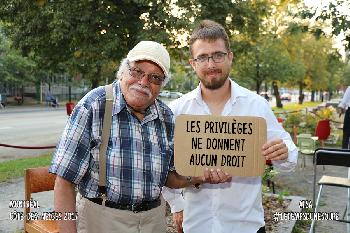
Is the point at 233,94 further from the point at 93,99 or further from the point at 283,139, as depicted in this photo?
the point at 93,99

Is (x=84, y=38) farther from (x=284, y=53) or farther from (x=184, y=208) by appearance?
(x=284, y=53)

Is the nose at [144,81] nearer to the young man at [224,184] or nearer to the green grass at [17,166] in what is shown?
the young man at [224,184]

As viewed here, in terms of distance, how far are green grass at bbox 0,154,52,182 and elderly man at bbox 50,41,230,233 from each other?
25.7 ft

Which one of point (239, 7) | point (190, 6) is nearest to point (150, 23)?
point (190, 6)

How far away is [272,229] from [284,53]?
32.0m

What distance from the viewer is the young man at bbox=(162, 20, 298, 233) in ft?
8.61

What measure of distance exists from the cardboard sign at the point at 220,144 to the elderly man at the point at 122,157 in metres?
0.10

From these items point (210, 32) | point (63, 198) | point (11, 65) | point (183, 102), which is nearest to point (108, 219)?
point (63, 198)

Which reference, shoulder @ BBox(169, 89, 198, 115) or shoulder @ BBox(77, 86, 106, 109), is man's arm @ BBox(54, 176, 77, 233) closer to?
shoulder @ BBox(77, 86, 106, 109)

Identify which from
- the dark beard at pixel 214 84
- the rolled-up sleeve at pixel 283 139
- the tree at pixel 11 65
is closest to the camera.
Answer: the rolled-up sleeve at pixel 283 139

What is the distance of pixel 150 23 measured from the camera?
483 inches

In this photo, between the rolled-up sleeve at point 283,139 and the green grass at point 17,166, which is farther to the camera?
the green grass at point 17,166

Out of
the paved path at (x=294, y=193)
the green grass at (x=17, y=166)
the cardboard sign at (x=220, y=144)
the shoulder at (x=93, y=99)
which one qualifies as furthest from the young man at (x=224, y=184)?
the green grass at (x=17, y=166)

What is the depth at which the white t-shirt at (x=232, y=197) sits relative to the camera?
8.62 feet
